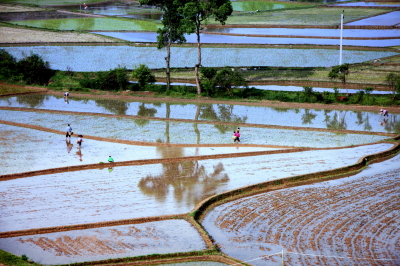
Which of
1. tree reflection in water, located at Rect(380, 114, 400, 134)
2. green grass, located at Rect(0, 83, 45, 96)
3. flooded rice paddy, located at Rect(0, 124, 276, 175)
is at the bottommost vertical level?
flooded rice paddy, located at Rect(0, 124, 276, 175)

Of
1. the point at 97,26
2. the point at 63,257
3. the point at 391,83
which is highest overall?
the point at 97,26

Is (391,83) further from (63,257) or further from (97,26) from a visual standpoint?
(97,26)

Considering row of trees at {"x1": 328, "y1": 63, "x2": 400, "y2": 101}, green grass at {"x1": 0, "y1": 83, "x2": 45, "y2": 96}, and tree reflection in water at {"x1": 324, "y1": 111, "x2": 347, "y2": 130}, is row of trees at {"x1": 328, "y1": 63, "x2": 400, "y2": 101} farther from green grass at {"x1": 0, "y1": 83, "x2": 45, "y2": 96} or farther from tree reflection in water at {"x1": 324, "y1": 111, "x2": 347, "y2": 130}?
green grass at {"x1": 0, "y1": 83, "x2": 45, "y2": 96}

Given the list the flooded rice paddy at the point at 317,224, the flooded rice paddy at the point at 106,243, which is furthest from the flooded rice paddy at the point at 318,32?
the flooded rice paddy at the point at 106,243

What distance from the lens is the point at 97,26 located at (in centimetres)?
6806

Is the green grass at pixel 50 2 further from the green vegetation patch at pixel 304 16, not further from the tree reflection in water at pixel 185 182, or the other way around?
the tree reflection in water at pixel 185 182

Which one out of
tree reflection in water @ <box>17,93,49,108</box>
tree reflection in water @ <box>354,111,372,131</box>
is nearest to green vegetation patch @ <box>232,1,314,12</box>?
tree reflection in water @ <box>17,93,49,108</box>

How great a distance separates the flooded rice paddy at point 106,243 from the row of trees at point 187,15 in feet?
81.1

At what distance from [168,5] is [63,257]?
3022 cm

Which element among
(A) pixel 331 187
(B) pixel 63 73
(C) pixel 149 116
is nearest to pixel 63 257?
(A) pixel 331 187

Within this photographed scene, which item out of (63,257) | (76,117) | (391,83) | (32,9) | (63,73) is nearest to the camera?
(63,257)

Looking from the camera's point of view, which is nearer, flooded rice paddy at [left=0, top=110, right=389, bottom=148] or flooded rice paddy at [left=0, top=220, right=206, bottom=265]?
flooded rice paddy at [left=0, top=220, right=206, bottom=265]

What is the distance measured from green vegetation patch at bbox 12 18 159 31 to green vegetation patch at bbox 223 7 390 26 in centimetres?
1057

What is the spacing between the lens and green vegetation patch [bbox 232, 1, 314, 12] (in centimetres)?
8069
